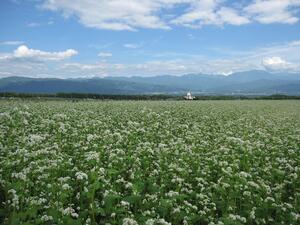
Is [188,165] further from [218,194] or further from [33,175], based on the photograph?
[33,175]

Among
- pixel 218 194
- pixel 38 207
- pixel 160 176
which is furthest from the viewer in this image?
pixel 160 176

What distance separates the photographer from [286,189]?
1062cm

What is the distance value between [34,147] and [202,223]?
557cm

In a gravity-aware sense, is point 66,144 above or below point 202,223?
above

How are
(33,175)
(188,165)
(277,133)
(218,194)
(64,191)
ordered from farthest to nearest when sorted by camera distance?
(277,133) < (188,165) < (218,194) < (33,175) < (64,191)

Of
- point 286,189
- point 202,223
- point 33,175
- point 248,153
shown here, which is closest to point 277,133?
point 248,153

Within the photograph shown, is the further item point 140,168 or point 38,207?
point 140,168

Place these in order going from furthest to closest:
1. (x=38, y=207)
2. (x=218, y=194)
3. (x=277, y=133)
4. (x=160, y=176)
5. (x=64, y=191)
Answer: (x=277, y=133) < (x=160, y=176) < (x=218, y=194) < (x=64, y=191) < (x=38, y=207)

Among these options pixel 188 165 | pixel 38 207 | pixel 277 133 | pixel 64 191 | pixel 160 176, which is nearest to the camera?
pixel 38 207

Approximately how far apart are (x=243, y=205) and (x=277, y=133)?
12.7 meters

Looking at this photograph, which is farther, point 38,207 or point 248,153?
point 248,153

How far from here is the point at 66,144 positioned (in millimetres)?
12977

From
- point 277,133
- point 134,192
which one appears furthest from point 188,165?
point 277,133

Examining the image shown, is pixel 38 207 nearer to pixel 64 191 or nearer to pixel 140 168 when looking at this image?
pixel 64 191
